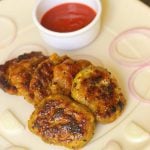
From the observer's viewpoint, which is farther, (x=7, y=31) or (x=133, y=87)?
(x=7, y=31)

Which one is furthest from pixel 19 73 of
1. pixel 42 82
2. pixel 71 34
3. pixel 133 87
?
pixel 133 87

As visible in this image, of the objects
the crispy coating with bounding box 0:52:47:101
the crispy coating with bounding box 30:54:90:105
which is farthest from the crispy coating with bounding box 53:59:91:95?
the crispy coating with bounding box 0:52:47:101

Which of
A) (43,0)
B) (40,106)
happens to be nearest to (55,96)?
(40,106)

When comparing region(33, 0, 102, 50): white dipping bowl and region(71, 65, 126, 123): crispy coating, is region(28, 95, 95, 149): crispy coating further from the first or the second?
region(33, 0, 102, 50): white dipping bowl

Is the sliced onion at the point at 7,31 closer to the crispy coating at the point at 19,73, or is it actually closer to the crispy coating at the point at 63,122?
the crispy coating at the point at 19,73

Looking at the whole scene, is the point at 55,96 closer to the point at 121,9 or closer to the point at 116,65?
the point at 116,65

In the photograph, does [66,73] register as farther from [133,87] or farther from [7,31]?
[7,31]
